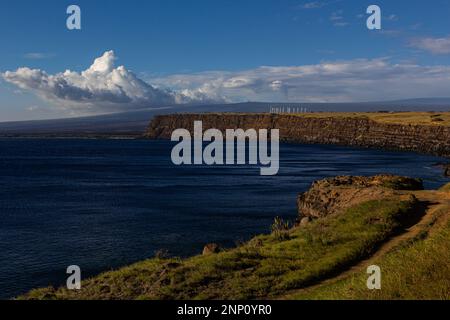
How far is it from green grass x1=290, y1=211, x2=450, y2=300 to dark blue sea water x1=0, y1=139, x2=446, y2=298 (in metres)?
24.7

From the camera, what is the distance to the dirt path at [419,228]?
22.1m

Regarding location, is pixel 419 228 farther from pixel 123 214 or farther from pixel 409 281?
pixel 123 214

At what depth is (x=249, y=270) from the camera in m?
23.4

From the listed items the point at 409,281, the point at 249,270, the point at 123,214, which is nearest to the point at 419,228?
the point at 249,270

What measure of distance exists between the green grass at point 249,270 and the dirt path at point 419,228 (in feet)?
1.68

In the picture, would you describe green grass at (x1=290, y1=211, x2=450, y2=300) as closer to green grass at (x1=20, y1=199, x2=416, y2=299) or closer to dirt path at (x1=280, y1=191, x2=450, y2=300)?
dirt path at (x1=280, y1=191, x2=450, y2=300)

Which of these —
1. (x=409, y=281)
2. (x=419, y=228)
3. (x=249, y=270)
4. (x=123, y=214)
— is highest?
(x=409, y=281)

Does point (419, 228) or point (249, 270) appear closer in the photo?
point (249, 270)

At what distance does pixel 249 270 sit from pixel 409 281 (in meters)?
8.13

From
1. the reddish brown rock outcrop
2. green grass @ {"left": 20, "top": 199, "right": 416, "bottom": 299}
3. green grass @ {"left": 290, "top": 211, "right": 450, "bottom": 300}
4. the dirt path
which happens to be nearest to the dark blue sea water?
the reddish brown rock outcrop

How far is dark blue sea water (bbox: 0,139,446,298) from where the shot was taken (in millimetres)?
42844

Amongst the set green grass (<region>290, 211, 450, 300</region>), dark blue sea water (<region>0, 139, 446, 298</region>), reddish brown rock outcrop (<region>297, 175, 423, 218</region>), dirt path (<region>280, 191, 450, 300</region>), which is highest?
green grass (<region>290, 211, 450, 300</region>)

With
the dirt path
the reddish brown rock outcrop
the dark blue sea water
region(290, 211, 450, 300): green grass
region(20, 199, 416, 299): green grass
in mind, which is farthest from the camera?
the reddish brown rock outcrop
